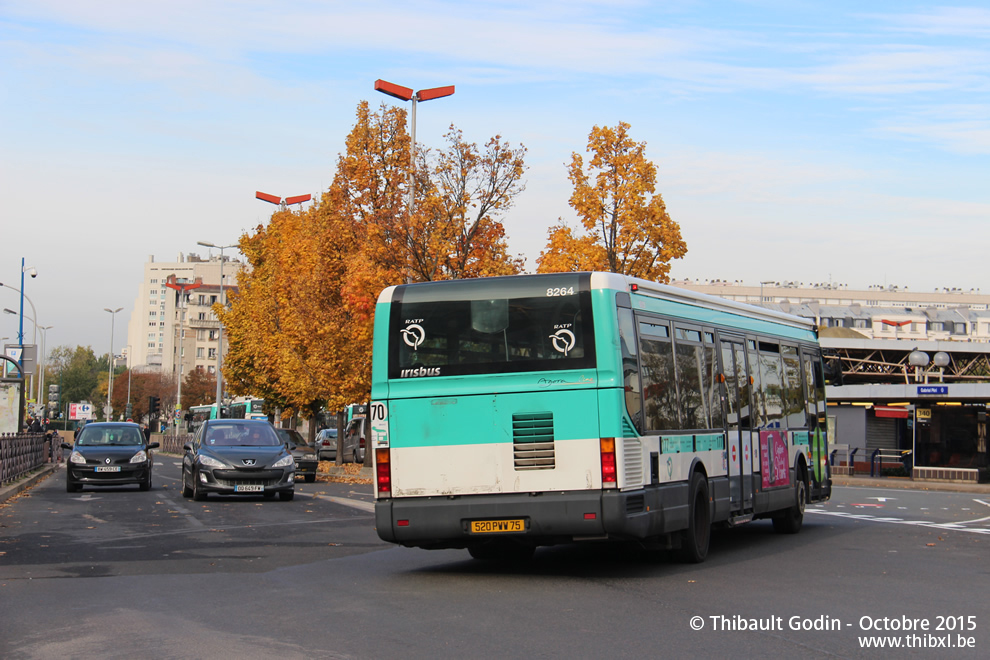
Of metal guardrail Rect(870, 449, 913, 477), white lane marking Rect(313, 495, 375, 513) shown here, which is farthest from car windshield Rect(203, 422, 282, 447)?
metal guardrail Rect(870, 449, 913, 477)

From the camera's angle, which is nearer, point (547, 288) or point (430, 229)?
point (547, 288)

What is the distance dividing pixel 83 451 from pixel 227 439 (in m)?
5.02

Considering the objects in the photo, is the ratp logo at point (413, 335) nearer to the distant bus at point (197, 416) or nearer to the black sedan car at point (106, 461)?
the black sedan car at point (106, 461)

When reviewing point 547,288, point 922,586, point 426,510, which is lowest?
point 922,586

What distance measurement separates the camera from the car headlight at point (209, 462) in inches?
951

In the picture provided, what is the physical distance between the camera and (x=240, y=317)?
202ft

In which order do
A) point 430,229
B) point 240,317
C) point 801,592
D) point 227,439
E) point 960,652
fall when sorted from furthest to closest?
point 240,317, point 430,229, point 227,439, point 801,592, point 960,652

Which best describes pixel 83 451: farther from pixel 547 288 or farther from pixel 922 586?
pixel 922 586

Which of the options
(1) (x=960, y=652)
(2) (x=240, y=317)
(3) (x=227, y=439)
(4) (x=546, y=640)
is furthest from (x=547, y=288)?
(2) (x=240, y=317)

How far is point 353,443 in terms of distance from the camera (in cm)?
5059

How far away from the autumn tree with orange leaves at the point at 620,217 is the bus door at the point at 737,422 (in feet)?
57.3

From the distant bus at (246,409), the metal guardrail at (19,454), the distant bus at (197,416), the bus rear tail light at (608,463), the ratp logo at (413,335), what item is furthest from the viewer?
the distant bus at (197,416)

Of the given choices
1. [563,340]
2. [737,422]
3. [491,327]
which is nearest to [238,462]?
[737,422]

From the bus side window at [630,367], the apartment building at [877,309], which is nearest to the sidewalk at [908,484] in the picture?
the bus side window at [630,367]
